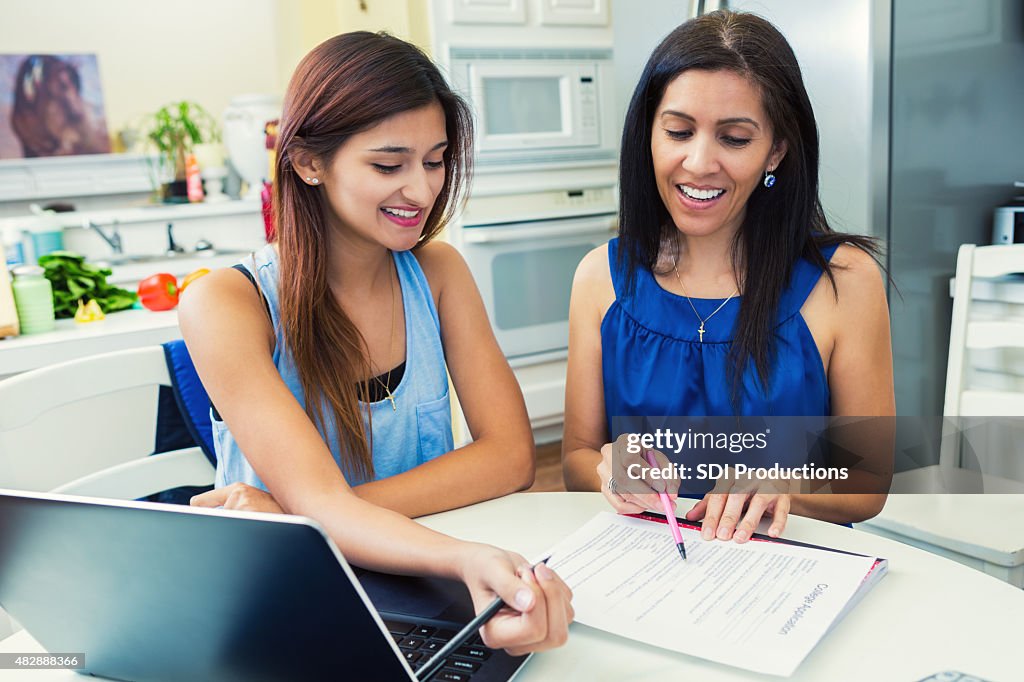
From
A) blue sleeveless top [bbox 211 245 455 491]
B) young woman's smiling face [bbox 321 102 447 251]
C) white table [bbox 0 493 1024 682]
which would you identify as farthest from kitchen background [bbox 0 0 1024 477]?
white table [bbox 0 493 1024 682]

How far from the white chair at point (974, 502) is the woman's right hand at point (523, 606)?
108 cm

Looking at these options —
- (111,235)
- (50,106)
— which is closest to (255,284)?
(111,235)

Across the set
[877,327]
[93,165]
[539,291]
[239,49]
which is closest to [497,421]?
[877,327]

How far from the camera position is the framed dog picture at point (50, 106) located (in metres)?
4.09

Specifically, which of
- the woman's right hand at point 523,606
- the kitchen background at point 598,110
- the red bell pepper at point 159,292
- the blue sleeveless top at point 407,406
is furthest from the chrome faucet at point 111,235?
the woman's right hand at point 523,606

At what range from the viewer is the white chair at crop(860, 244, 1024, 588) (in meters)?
1.45

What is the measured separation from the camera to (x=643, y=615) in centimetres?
72

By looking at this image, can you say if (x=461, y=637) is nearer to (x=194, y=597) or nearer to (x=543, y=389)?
(x=194, y=597)

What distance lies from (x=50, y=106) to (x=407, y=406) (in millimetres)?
3734

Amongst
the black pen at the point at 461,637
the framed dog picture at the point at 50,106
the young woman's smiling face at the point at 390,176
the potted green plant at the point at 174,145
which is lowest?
the black pen at the point at 461,637

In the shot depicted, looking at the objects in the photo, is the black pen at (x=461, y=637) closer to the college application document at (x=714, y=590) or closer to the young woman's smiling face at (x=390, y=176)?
the college application document at (x=714, y=590)

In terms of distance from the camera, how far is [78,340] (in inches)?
71.6

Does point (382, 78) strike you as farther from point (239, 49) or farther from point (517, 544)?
point (239, 49)

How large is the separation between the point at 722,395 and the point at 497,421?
1.11 ft
